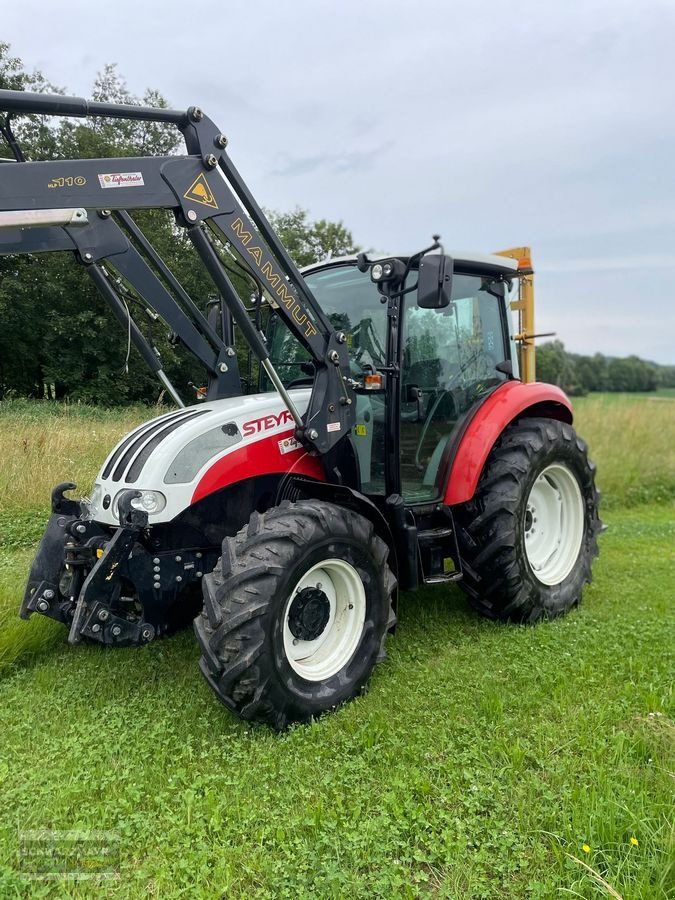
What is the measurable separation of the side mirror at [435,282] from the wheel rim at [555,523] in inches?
72.6

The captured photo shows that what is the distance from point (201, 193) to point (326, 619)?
6.83 feet

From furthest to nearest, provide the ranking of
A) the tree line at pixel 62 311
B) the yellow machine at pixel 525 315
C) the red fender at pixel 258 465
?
1. the tree line at pixel 62 311
2. the yellow machine at pixel 525 315
3. the red fender at pixel 258 465

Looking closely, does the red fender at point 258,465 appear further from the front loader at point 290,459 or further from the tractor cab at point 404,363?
the tractor cab at point 404,363

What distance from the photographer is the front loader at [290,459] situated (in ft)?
9.32

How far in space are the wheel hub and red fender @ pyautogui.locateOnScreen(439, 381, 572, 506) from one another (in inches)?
45.4

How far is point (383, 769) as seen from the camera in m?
2.65

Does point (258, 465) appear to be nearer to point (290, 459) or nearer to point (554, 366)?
point (290, 459)

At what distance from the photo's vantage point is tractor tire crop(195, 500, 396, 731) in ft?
9.14

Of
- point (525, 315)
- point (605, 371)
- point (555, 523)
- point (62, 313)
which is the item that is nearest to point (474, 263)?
point (525, 315)

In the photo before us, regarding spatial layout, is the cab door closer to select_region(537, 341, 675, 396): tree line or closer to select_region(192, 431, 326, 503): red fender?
select_region(192, 431, 326, 503): red fender

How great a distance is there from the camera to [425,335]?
409 centimetres

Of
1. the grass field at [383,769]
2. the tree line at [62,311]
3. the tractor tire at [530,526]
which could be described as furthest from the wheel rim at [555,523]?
the tree line at [62,311]

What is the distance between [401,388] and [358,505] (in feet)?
2.64

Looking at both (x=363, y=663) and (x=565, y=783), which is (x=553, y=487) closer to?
(x=363, y=663)
